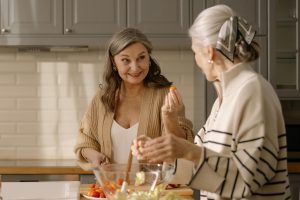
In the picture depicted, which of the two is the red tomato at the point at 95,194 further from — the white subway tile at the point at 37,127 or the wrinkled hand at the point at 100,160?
the white subway tile at the point at 37,127

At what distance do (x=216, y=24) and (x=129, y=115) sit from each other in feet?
4.36

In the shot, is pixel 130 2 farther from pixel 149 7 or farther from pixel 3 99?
pixel 3 99

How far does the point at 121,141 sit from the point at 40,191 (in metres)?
0.62

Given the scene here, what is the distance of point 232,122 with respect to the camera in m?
1.78

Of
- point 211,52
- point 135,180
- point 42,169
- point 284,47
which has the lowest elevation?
point 42,169

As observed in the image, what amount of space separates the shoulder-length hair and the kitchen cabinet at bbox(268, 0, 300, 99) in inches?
55.3

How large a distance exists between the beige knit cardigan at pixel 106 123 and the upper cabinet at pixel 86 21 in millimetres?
1180

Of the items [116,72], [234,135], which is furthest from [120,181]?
[116,72]

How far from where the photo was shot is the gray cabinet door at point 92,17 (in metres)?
4.23

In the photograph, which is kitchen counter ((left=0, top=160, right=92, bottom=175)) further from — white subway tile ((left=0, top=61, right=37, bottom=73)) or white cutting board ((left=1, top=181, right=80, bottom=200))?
white cutting board ((left=1, top=181, right=80, bottom=200))

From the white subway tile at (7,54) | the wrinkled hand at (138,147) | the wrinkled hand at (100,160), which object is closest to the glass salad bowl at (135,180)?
the wrinkled hand at (138,147)

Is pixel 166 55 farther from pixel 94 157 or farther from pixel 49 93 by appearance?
pixel 94 157

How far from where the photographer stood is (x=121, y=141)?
3020 millimetres

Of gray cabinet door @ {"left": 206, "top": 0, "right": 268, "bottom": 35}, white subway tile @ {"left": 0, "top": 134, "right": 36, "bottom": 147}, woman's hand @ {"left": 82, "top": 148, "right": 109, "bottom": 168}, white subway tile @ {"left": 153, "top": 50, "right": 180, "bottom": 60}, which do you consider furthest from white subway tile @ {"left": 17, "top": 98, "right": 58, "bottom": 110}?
woman's hand @ {"left": 82, "top": 148, "right": 109, "bottom": 168}
